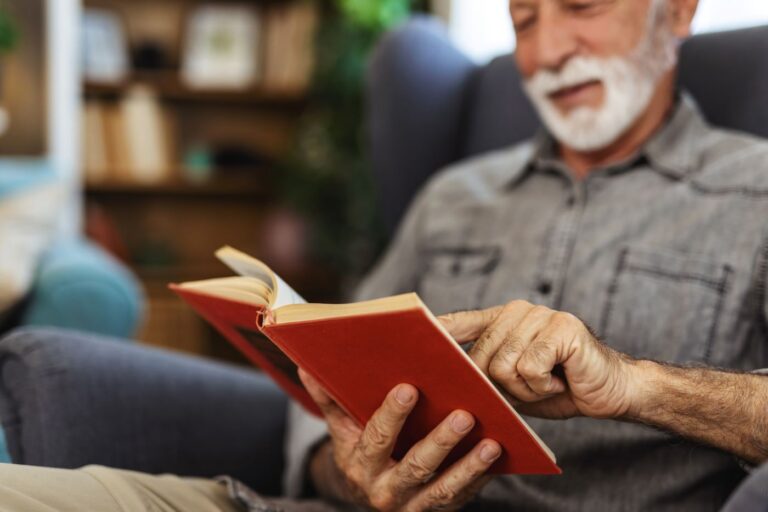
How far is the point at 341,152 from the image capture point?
2971mm

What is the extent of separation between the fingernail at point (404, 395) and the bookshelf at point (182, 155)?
2614 millimetres

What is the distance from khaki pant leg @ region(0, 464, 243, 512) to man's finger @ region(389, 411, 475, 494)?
0.69 feet

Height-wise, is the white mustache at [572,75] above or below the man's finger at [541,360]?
above

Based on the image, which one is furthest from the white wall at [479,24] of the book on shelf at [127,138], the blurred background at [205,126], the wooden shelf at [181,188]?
the book on shelf at [127,138]

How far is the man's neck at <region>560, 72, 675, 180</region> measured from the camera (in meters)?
1.13

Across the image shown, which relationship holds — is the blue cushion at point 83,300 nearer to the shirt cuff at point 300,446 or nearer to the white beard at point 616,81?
the shirt cuff at point 300,446

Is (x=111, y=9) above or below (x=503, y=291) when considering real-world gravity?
above

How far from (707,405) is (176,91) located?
301 centimetres

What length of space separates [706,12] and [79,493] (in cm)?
181

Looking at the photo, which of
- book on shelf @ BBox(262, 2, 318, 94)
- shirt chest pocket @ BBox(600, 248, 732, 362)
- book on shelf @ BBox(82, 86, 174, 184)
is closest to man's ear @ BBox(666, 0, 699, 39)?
shirt chest pocket @ BBox(600, 248, 732, 362)

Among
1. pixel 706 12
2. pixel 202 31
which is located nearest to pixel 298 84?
pixel 202 31

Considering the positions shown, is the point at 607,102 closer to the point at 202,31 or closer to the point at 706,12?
the point at 706,12

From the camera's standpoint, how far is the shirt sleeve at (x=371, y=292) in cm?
107

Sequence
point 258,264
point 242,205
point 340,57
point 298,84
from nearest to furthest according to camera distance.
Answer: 1. point 258,264
2. point 340,57
3. point 298,84
4. point 242,205
